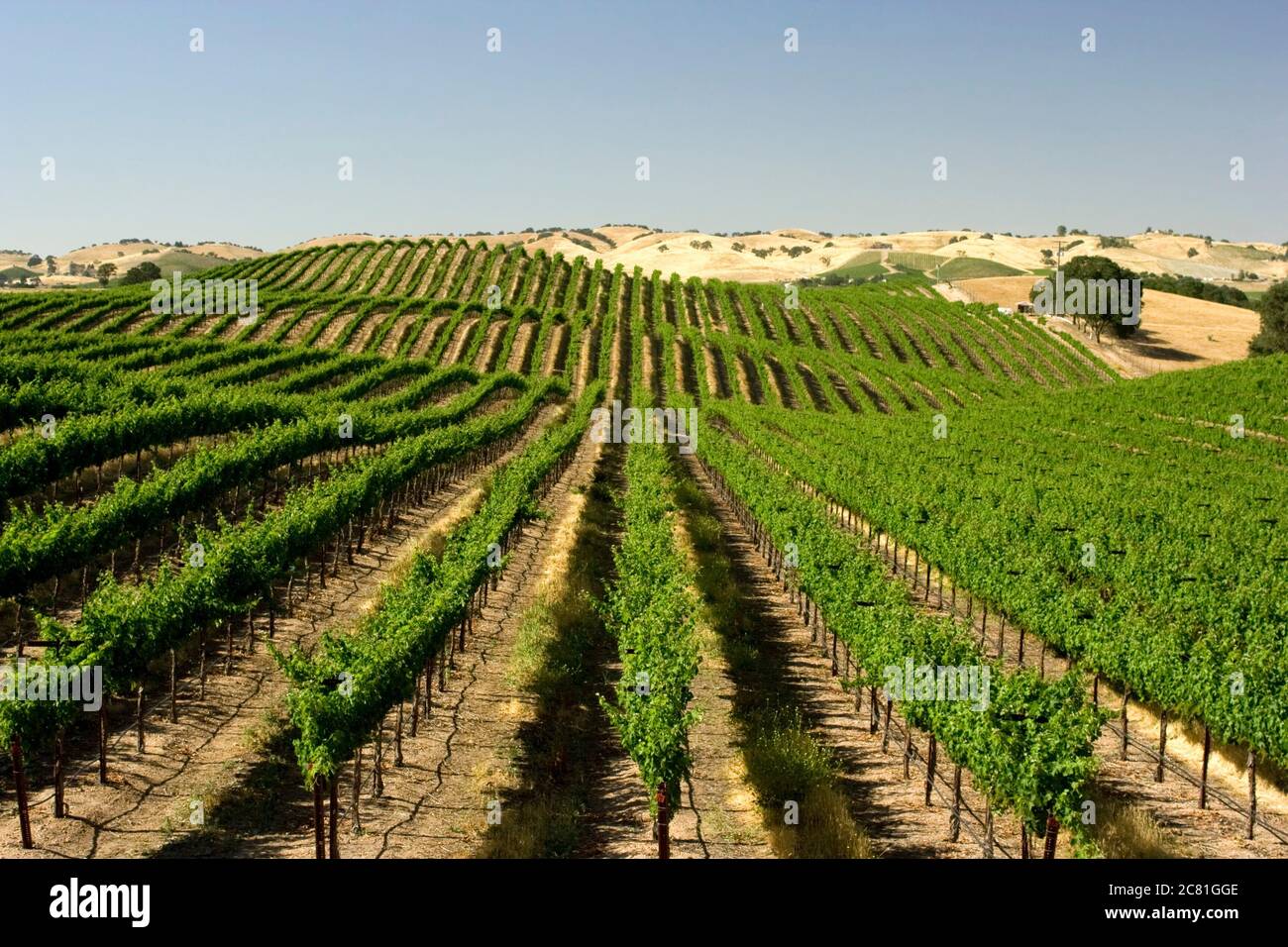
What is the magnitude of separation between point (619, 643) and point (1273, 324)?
309 feet

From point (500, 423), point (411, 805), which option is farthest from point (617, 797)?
point (500, 423)

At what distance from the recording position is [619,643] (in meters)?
21.0

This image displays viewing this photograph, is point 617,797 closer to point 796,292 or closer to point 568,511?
point 568,511

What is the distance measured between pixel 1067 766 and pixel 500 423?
49045mm

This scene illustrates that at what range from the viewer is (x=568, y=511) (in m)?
45.2

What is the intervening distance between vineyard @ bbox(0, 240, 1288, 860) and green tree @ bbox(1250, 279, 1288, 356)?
41798mm

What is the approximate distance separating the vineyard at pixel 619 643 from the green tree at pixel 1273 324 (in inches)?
1646

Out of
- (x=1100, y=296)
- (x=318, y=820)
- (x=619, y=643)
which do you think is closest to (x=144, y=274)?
(x=1100, y=296)

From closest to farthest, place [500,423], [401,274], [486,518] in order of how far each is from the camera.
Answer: [486,518] → [500,423] → [401,274]

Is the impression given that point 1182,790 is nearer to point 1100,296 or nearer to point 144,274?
point 1100,296

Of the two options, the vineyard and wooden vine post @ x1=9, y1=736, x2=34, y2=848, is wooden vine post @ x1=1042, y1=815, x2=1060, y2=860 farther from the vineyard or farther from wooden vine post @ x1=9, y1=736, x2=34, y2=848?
wooden vine post @ x1=9, y1=736, x2=34, y2=848

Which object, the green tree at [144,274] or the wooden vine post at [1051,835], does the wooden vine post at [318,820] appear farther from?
the green tree at [144,274]

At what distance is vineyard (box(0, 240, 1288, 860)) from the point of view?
15680 millimetres

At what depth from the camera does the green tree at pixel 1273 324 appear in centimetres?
9081
